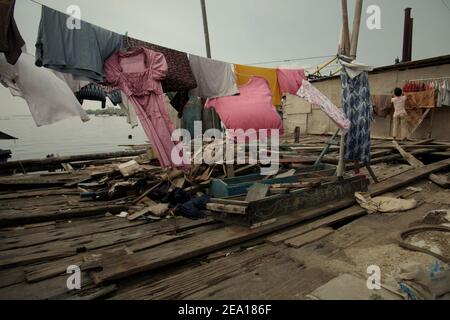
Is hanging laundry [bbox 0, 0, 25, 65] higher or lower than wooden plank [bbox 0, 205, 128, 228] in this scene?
higher

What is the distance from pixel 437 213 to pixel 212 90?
507 cm

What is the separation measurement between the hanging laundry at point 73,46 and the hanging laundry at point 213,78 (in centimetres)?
188

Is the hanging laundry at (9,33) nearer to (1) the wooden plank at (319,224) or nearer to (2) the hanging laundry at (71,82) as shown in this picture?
(2) the hanging laundry at (71,82)

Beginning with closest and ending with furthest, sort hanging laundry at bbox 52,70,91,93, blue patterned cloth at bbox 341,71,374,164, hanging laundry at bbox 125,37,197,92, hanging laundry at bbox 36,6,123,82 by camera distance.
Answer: hanging laundry at bbox 36,6,123,82
hanging laundry at bbox 52,70,91,93
hanging laundry at bbox 125,37,197,92
blue patterned cloth at bbox 341,71,374,164

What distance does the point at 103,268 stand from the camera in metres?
3.28

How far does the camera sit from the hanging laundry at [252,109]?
673 cm

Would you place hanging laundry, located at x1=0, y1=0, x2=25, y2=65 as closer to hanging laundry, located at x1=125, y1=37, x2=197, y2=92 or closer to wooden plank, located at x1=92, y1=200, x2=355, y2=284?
hanging laundry, located at x1=125, y1=37, x2=197, y2=92

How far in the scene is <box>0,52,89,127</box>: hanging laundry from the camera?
14.8 ft

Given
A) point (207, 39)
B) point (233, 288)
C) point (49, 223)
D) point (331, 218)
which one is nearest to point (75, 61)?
point (49, 223)

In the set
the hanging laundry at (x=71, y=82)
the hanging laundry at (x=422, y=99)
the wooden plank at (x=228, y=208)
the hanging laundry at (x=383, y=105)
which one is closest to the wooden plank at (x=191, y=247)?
the wooden plank at (x=228, y=208)

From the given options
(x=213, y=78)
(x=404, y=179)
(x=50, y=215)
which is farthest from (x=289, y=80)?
(x=50, y=215)

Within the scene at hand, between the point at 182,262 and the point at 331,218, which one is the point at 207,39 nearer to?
the point at 331,218

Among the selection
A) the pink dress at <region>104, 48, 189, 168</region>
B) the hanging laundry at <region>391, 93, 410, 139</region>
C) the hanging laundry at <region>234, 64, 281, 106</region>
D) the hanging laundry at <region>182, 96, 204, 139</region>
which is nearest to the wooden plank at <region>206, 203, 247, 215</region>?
the pink dress at <region>104, 48, 189, 168</region>

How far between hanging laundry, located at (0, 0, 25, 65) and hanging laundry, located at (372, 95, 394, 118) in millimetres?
14855
